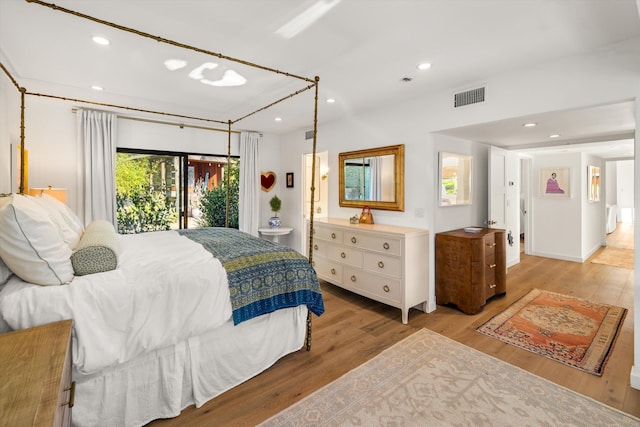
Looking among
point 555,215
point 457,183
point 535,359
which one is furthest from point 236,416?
point 555,215

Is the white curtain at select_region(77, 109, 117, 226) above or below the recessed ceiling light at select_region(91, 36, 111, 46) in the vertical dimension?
below

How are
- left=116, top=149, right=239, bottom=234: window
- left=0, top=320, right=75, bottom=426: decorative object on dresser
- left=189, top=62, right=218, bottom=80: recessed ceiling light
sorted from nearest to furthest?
left=0, top=320, right=75, bottom=426: decorative object on dresser → left=189, top=62, right=218, bottom=80: recessed ceiling light → left=116, top=149, right=239, bottom=234: window

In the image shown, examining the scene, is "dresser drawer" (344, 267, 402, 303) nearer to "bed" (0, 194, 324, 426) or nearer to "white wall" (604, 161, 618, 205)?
"bed" (0, 194, 324, 426)

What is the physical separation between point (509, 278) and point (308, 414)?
4.12 metres

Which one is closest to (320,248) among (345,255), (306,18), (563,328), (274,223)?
(345,255)

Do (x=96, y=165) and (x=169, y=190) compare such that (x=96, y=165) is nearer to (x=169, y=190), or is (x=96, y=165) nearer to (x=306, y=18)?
(x=169, y=190)

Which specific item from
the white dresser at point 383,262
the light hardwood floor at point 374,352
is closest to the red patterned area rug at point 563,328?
the light hardwood floor at point 374,352

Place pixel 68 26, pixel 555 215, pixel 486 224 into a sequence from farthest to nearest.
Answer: pixel 555 215 → pixel 486 224 → pixel 68 26

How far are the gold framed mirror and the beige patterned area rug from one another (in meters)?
1.92

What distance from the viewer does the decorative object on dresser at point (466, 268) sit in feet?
11.2

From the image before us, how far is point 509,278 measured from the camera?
475 centimetres

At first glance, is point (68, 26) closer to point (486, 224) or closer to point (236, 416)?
point (236, 416)

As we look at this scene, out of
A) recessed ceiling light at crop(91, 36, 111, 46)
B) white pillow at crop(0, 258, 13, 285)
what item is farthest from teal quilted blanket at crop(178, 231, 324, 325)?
recessed ceiling light at crop(91, 36, 111, 46)

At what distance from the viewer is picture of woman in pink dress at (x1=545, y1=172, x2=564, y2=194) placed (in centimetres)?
586
